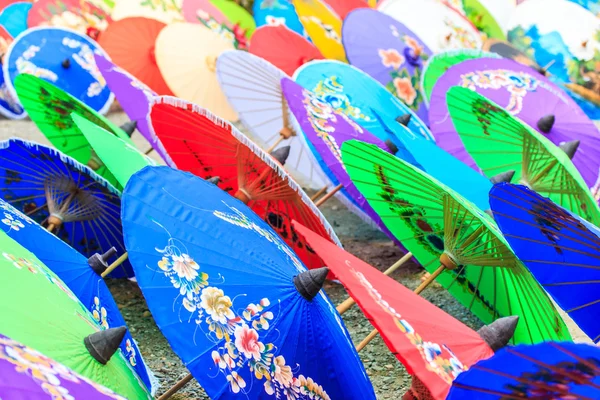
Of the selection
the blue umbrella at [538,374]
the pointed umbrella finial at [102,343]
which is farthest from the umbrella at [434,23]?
the blue umbrella at [538,374]

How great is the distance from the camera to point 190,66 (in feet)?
16.3

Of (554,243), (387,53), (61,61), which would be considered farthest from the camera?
(387,53)

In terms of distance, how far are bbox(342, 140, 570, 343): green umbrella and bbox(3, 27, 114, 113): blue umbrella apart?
8.54 ft

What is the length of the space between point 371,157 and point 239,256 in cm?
73

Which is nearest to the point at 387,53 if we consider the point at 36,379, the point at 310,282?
the point at 310,282

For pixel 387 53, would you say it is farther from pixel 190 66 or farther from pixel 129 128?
pixel 129 128

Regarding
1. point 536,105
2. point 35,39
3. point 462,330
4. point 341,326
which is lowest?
point 35,39

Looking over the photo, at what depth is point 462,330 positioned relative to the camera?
2000mm

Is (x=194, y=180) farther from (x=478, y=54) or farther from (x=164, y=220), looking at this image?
(x=478, y=54)

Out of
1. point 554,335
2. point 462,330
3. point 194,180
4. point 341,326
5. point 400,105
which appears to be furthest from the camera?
point 400,105

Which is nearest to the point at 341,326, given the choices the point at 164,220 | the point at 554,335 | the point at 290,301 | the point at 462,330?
the point at 290,301

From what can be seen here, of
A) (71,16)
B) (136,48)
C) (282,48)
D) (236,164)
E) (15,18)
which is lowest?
(15,18)

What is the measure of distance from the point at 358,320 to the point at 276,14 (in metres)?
3.69

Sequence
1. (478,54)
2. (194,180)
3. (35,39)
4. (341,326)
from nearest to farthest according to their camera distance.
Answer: (341,326)
(194,180)
(35,39)
(478,54)
